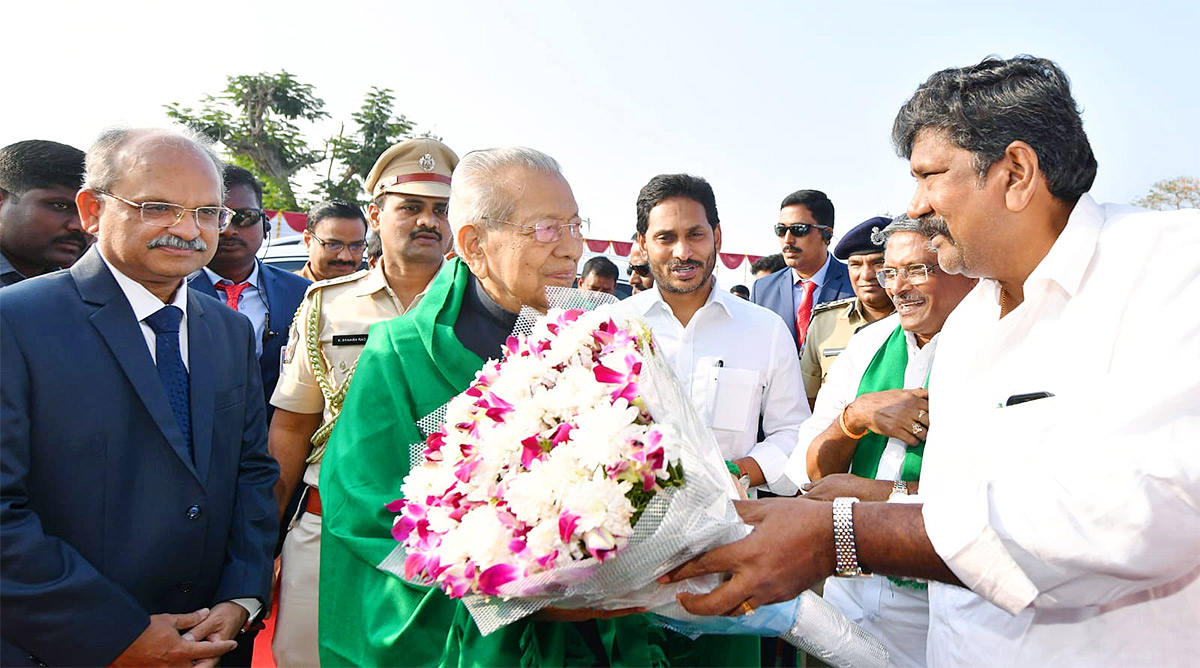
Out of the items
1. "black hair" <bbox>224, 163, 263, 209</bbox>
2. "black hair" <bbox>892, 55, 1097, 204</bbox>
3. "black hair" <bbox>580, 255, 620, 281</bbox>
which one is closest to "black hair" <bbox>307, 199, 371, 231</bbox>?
"black hair" <bbox>224, 163, 263, 209</bbox>

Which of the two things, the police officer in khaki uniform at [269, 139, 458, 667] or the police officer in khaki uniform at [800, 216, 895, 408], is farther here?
the police officer in khaki uniform at [800, 216, 895, 408]

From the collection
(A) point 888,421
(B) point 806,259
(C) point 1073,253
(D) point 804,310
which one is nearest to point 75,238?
(A) point 888,421

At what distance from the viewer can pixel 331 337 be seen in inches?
153

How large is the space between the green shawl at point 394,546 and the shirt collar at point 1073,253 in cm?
140

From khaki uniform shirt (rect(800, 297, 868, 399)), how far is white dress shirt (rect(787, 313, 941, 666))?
3.63 ft

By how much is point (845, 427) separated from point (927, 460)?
89 cm

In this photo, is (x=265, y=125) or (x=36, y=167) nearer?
(x=36, y=167)

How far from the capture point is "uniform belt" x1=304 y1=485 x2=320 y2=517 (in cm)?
367

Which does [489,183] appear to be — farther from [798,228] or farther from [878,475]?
[798,228]

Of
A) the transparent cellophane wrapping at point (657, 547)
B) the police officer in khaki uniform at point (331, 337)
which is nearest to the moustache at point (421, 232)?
the police officer in khaki uniform at point (331, 337)

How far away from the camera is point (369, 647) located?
93.8 inches

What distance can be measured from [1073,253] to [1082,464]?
62 cm

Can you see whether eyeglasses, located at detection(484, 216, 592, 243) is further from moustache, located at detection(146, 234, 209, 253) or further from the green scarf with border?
the green scarf with border

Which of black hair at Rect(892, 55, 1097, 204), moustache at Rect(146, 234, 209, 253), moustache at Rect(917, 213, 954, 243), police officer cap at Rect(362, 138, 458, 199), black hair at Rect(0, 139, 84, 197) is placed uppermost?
black hair at Rect(892, 55, 1097, 204)
